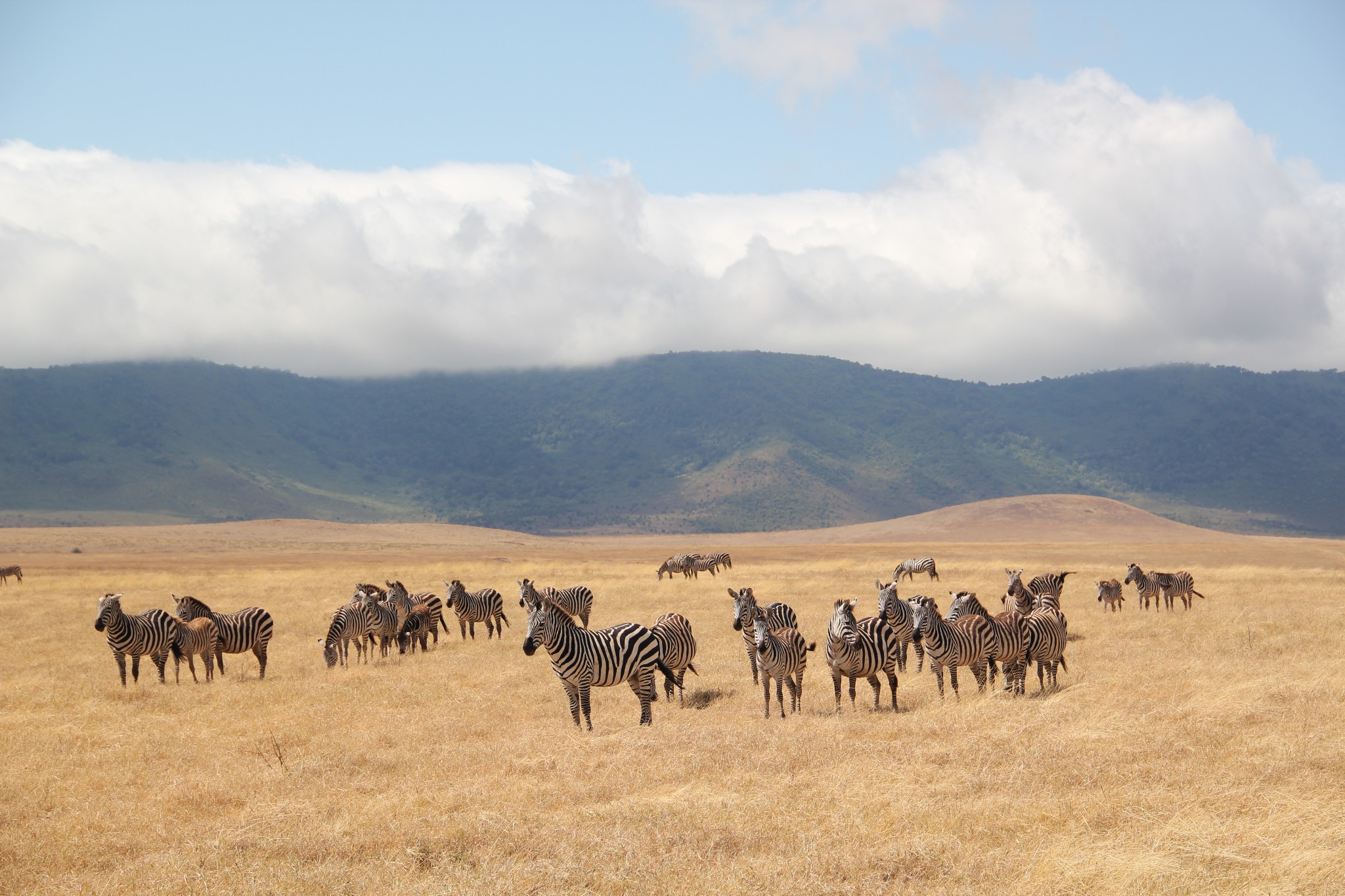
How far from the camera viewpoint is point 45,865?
9.19m

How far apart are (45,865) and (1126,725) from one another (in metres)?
12.9

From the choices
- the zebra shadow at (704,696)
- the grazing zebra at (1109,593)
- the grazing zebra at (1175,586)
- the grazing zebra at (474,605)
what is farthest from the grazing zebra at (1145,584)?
the grazing zebra at (474,605)

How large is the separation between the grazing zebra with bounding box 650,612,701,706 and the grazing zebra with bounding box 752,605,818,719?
1.41m

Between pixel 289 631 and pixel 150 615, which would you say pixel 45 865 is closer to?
pixel 150 615

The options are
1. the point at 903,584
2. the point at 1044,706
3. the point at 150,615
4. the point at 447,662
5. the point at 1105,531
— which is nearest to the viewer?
the point at 1044,706

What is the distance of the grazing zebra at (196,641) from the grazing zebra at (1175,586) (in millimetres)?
26582

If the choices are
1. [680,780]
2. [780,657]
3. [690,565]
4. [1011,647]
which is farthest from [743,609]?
[690,565]

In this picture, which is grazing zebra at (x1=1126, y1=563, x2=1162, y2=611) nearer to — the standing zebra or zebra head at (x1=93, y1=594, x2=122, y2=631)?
the standing zebra

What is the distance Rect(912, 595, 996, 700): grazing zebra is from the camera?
16.0 m

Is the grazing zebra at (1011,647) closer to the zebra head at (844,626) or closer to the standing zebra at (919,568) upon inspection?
the zebra head at (844,626)

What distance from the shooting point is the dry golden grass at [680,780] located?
28.1ft

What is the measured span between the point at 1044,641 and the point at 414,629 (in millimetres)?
14933

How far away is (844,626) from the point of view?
49.8 ft

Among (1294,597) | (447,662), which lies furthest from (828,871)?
(1294,597)
